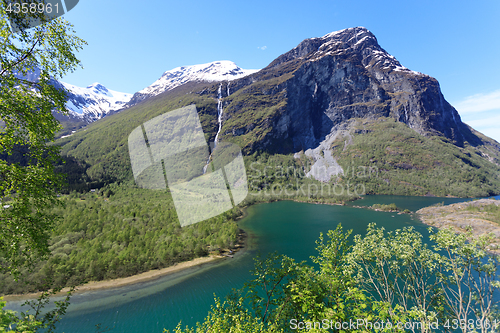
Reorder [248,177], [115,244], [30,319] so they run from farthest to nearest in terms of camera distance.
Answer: [248,177], [115,244], [30,319]

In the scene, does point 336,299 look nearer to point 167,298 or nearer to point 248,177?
point 167,298

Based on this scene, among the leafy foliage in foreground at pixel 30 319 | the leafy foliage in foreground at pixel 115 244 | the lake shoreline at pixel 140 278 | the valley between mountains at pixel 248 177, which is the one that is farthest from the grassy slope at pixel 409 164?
the leafy foliage in foreground at pixel 30 319

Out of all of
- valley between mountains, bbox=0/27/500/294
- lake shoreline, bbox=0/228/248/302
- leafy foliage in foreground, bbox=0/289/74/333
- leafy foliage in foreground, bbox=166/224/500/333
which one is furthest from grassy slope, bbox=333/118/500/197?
leafy foliage in foreground, bbox=0/289/74/333

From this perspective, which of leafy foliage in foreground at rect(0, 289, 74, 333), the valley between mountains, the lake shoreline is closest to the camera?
leafy foliage in foreground at rect(0, 289, 74, 333)

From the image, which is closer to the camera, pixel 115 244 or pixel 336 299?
pixel 336 299

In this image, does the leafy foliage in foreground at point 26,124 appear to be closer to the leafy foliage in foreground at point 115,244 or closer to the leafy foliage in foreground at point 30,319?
the leafy foliage in foreground at point 30,319

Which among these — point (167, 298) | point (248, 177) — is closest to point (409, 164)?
point (248, 177)

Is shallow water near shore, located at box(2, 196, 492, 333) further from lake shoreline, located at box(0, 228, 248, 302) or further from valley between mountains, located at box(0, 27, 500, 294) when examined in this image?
valley between mountains, located at box(0, 27, 500, 294)

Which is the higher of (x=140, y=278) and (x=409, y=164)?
(x=409, y=164)

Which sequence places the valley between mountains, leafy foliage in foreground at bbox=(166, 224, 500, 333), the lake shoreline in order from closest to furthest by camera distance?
leafy foliage in foreground at bbox=(166, 224, 500, 333) < the lake shoreline < the valley between mountains
